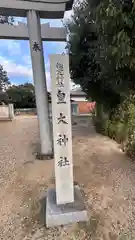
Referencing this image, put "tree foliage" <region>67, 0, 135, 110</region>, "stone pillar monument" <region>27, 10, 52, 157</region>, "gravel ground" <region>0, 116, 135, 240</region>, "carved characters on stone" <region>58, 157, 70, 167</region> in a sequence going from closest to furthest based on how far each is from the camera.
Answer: "tree foliage" <region>67, 0, 135, 110</region>, "gravel ground" <region>0, 116, 135, 240</region>, "carved characters on stone" <region>58, 157, 70, 167</region>, "stone pillar monument" <region>27, 10, 52, 157</region>

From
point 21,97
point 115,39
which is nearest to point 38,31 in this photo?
point 115,39

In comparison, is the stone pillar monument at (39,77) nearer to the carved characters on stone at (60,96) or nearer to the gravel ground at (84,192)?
the gravel ground at (84,192)

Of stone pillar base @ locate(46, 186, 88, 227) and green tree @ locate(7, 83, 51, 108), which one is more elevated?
stone pillar base @ locate(46, 186, 88, 227)

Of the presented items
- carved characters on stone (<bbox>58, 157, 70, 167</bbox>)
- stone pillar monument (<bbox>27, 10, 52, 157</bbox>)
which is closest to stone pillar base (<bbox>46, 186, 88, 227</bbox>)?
carved characters on stone (<bbox>58, 157, 70, 167</bbox>)

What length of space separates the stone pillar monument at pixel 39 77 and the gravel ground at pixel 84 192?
0.53 meters

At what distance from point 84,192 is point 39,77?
2.62 metres

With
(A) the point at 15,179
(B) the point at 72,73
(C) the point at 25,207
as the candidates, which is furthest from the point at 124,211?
(B) the point at 72,73

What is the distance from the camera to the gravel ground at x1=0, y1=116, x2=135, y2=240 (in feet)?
8.32

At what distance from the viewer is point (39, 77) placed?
15.4 feet

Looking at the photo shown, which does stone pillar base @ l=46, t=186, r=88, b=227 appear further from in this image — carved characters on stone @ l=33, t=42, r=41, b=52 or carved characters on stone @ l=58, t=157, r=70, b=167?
carved characters on stone @ l=33, t=42, r=41, b=52

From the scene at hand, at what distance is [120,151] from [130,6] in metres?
3.92

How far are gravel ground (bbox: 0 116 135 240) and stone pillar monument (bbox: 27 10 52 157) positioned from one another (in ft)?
1.73

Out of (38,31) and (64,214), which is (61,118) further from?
(38,31)

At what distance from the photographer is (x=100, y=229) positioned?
257 cm
